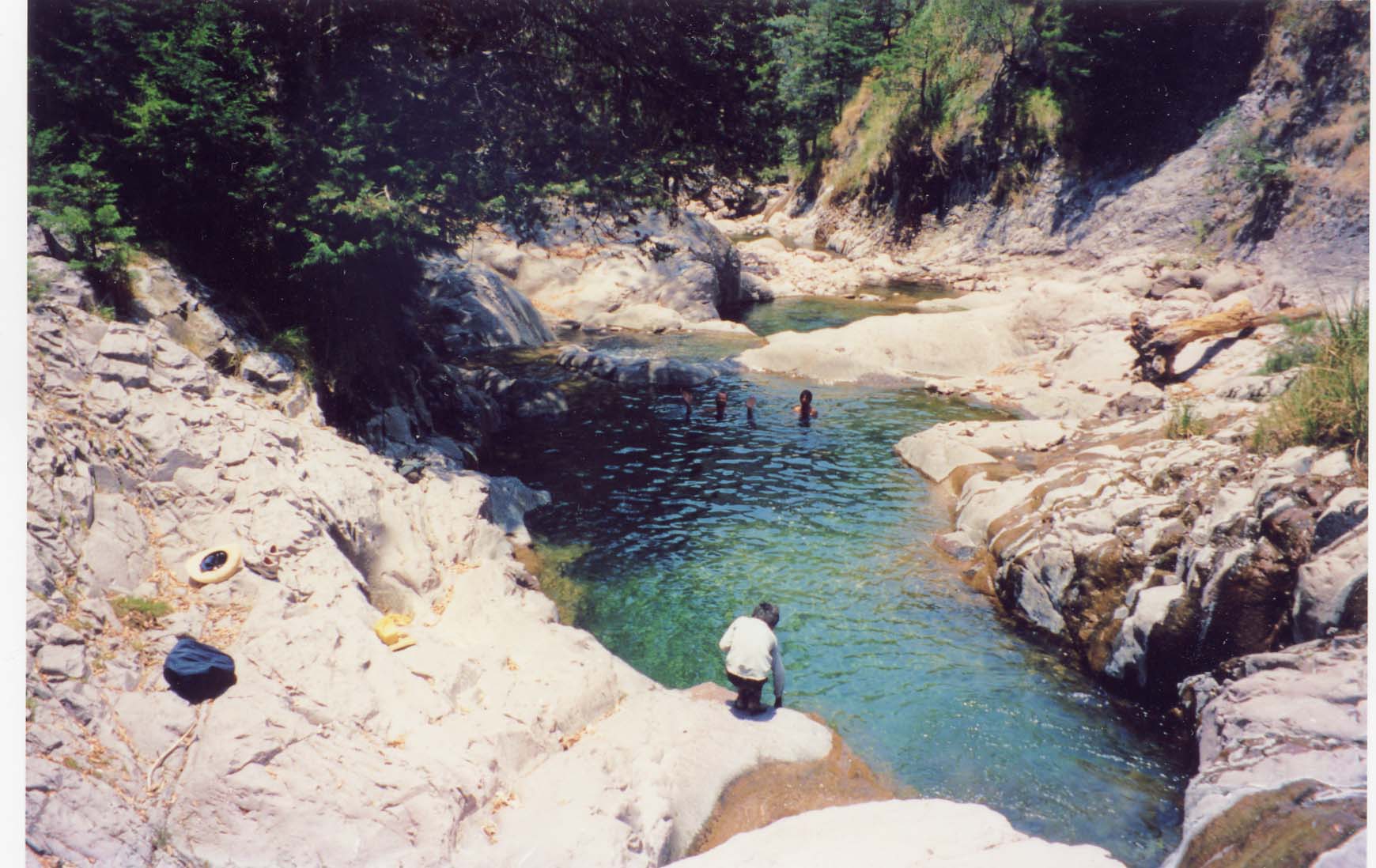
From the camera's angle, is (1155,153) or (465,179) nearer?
(465,179)

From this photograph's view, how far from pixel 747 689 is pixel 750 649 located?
0.51 metres

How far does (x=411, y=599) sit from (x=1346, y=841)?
10742 mm

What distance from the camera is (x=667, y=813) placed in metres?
8.38

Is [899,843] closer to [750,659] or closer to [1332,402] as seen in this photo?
[750,659]

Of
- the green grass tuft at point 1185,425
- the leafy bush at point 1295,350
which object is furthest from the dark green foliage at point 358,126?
the leafy bush at point 1295,350

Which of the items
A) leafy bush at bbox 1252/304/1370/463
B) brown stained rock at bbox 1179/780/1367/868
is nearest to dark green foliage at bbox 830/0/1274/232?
leafy bush at bbox 1252/304/1370/463

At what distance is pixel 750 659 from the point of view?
992cm

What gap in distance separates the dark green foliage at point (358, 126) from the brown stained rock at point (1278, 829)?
15895 mm

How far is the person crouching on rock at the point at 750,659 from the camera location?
32.5 feet

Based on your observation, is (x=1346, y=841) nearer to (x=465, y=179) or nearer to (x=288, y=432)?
(x=288, y=432)

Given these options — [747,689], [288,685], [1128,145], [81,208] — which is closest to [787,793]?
[747,689]

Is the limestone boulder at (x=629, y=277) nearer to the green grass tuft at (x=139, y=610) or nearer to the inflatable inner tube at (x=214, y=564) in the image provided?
the inflatable inner tube at (x=214, y=564)

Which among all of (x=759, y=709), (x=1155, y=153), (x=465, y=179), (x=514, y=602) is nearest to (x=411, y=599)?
(x=514, y=602)

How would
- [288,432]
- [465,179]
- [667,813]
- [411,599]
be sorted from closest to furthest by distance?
[667,813], [411,599], [288,432], [465,179]
